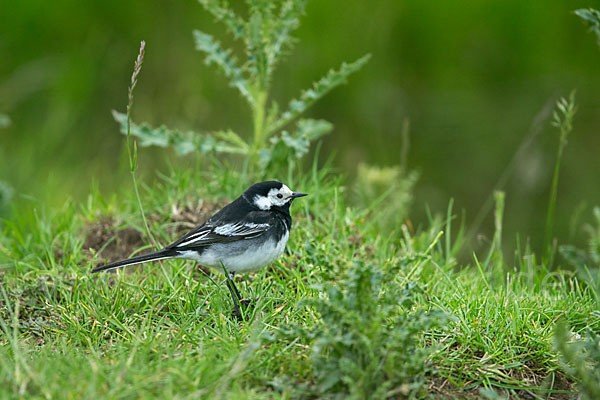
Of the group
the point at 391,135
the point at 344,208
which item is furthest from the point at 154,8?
the point at 344,208

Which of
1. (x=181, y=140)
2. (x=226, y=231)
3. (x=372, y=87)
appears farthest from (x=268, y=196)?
(x=372, y=87)

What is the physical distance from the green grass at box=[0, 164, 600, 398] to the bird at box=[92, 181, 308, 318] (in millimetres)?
175

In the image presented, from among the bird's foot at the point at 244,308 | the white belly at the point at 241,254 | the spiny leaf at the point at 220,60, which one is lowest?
the bird's foot at the point at 244,308

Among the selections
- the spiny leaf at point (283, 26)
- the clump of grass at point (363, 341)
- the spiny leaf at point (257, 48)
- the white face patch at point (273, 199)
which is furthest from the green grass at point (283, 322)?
the spiny leaf at point (283, 26)

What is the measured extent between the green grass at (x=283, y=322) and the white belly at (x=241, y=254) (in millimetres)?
184

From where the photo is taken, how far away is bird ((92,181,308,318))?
464cm

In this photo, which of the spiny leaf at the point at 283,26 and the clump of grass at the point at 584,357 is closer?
the clump of grass at the point at 584,357

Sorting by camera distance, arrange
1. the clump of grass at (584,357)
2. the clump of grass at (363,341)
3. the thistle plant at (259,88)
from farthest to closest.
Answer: the thistle plant at (259,88)
the clump of grass at (363,341)
the clump of grass at (584,357)

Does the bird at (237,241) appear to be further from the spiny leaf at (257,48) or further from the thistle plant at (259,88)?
the spiny leaf at (257,48)

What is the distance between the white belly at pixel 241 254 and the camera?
4.67 meters

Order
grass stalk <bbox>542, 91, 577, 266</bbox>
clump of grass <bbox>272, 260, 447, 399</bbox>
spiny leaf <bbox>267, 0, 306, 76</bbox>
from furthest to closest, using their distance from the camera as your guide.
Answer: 1. spiny leaf <bbox>267, 0, 306, 76</bbox>
2. grass stalk <bbox>542, 91, 577, 266</bbox>
3. clump of grass <bbox>272, 260, 447, 399</bbox>

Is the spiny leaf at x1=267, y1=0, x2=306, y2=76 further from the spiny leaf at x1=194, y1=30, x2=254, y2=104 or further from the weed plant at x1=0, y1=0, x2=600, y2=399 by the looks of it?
the spiny leaf at x1=194, y1=30, x2=254, y2=104

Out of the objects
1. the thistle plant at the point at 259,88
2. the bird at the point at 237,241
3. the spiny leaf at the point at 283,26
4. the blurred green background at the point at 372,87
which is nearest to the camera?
the bird at the point at 237,241

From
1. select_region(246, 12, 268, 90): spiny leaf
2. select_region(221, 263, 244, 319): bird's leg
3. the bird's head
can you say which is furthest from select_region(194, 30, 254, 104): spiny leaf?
select_region(221, 263, 244, 319): bird's leg
